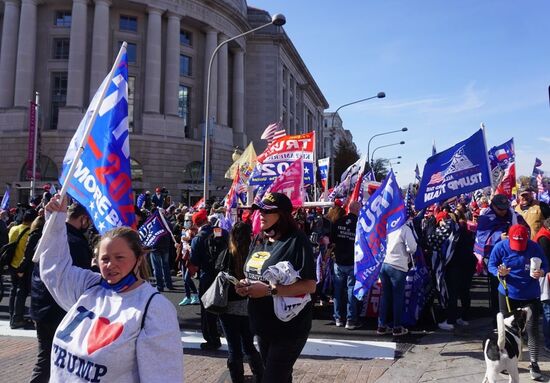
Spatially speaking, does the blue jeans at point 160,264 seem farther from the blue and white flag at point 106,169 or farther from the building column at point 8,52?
the building column at point 8,52

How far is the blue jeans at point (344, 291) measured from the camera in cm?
761

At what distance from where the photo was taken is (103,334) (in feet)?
7.05

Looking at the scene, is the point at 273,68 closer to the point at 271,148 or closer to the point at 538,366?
the point at 271,148

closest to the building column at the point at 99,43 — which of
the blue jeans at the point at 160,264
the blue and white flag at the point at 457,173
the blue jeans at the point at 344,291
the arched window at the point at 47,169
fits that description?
the arched window at the point at 47,169

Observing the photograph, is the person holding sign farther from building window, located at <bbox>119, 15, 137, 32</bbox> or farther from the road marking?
building window, located at <bbox>119, 15, 137, 32</bbox>

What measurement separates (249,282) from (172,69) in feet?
125

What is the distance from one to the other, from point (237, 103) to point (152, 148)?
1264cm

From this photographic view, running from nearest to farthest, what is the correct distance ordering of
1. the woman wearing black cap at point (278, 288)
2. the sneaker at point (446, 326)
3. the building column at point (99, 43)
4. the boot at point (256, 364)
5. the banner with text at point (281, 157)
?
the woman wearing black cap at point (278, 288) → the boot at point (256, 364) → the sneaker at point (446, 326) → the banner with text at point (281, 157) → the building column at point (99, 43)

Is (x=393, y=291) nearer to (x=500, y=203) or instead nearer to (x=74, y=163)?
(x=500, y=203)

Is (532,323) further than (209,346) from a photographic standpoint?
No

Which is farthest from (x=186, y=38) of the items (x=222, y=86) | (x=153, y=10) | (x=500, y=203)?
(x=500, y=203)

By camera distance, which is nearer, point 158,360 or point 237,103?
point 158,360

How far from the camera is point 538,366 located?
550 centimetres

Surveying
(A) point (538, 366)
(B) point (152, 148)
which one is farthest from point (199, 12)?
(A) point (538, 366)
